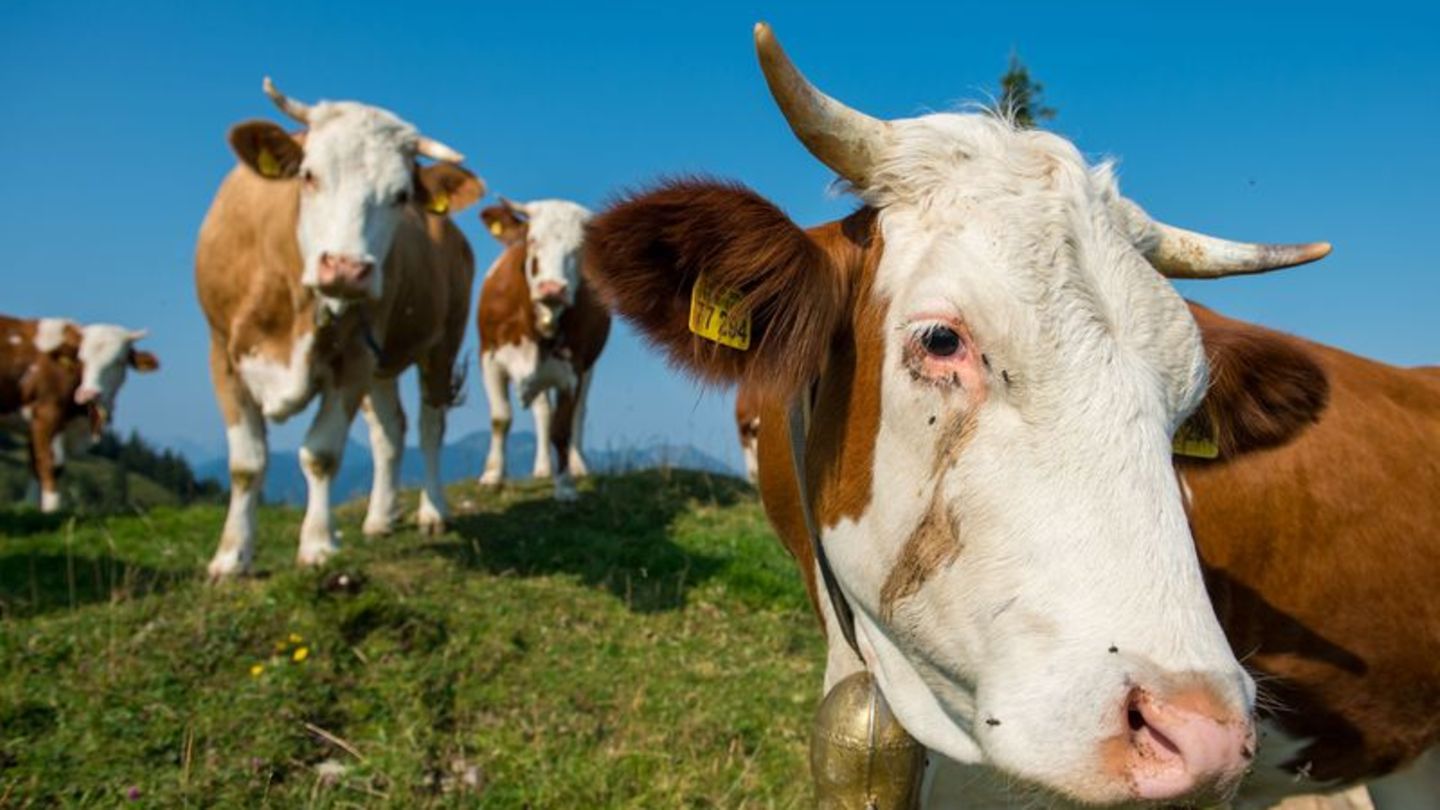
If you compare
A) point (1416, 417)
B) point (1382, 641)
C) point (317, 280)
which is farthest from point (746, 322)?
point (317, 280)

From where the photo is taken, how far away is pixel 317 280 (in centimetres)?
694

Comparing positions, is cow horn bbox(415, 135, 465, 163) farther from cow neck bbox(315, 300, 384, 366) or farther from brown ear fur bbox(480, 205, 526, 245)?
brown ear fur bbox(480, 205, 526, 245)

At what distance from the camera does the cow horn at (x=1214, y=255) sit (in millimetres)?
2910

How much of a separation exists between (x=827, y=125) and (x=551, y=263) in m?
9.54

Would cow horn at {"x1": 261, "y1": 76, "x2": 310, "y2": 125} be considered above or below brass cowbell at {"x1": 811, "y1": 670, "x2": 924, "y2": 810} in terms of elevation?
above

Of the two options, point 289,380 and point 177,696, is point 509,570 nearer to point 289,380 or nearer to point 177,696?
Result: point 289,380

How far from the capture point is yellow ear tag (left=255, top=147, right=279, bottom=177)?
24.5 feet

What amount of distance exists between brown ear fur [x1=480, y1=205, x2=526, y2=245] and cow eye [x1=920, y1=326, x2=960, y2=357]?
36.6 feet

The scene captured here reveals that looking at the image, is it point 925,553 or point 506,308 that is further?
point 506,308

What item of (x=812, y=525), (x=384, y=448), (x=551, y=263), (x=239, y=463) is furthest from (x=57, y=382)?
(x=812, y=525)

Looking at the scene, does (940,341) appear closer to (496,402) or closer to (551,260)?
(551,260)

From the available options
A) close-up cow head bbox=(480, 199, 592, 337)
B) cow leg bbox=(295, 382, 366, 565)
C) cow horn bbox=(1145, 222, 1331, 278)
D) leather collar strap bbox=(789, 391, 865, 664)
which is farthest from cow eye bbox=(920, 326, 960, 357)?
close-up cow head bbox=(480, 199, 592, 337)

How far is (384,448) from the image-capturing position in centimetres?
975

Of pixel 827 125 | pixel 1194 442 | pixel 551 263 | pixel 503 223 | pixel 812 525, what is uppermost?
pixel 503 223
